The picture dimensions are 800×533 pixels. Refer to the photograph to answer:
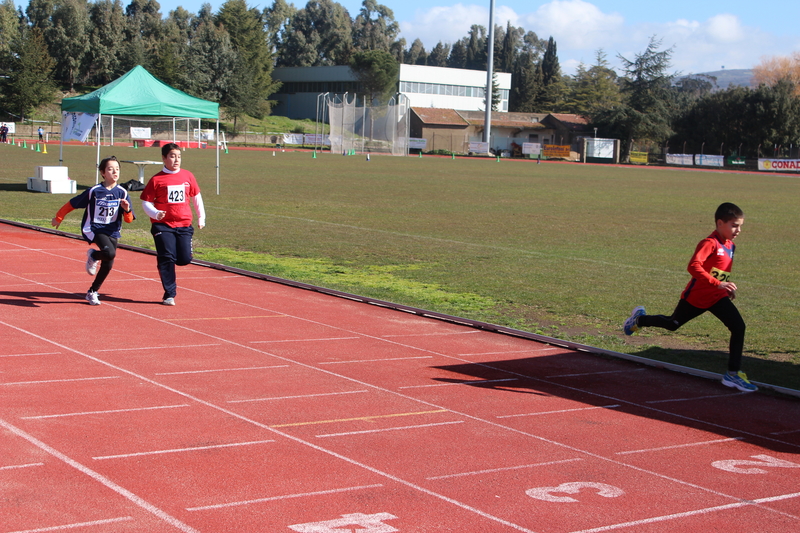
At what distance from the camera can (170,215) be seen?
984cm

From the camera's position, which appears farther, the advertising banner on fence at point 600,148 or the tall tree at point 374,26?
the tall tree at point 374,26

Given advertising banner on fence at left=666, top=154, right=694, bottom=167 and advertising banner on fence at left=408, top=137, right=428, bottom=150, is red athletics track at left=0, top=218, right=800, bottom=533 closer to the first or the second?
advertising banner on fence at left=666, top=154, right=694, bottom=167

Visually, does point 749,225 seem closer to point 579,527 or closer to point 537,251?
point 537,251

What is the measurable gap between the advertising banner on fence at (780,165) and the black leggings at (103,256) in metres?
75.1

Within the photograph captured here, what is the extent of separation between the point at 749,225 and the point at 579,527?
20.6 metres

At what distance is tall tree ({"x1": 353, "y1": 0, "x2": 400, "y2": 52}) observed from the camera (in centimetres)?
17112

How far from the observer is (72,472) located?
4746mm

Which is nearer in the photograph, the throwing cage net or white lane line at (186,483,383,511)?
white lane line at (186,483,383,511)


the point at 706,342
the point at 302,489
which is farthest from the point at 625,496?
the point at 706,342

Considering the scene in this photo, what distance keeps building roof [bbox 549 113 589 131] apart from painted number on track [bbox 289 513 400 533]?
96878 mm

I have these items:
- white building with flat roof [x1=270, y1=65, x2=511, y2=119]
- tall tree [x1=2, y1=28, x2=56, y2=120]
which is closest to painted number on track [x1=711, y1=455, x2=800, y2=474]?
tall tree [x1=2, y1=28, x2=56, y2=120]

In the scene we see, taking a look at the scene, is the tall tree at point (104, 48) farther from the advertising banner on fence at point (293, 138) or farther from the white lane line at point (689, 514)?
the white lane line at point (689, 514)

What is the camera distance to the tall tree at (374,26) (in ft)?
561

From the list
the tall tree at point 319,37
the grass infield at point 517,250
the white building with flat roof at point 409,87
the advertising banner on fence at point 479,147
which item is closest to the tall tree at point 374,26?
the tall tree at point 319,37
